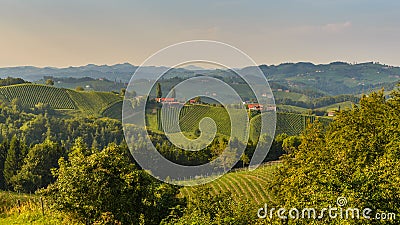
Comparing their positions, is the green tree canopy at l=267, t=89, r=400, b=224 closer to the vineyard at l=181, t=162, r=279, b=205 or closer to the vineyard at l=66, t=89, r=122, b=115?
the vineyard at l=181, t=162, r=279, b=205

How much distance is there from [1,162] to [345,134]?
55854 millimetres

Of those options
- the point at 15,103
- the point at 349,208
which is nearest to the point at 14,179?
the point at 349,208

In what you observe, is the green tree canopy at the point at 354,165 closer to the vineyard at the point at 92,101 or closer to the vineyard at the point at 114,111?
the vineyard at the point at 114,111

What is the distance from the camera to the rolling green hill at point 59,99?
423ft

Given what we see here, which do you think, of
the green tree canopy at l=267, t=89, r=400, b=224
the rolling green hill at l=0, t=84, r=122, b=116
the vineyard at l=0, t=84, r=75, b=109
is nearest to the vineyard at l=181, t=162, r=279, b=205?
the green tree canopy at l=267, t=89, r=400, b=224

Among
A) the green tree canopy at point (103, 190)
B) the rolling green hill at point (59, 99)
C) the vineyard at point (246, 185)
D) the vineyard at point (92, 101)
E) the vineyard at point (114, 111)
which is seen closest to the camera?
the green tree canopy at point (103, 190)

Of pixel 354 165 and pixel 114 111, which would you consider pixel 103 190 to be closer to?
pixel 354 165

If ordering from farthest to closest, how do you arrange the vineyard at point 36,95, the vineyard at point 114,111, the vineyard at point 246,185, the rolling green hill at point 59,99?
the vineyard at point 114,111 < the rolling green hill at point 59,99 < the vineyard at point 36,95 < the vineyard at point 246,185

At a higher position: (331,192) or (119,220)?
(331,192)

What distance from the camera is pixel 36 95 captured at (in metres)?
133

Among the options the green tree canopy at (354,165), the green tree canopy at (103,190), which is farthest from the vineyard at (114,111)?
the green tree canopy at (103,190)

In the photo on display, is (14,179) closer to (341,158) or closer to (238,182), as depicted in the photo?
(238,182)

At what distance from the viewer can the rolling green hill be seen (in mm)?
128837

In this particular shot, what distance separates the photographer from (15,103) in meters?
121
